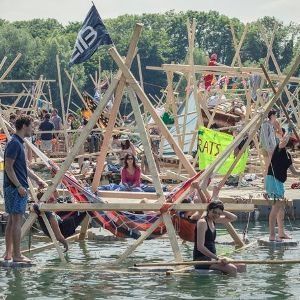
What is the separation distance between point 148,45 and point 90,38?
4742 inches

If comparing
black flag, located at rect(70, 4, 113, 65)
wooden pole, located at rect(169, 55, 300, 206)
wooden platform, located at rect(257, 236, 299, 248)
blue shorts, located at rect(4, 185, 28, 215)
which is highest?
black flag, located at rect(70, 4, 113, 65)

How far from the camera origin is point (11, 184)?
679 inches

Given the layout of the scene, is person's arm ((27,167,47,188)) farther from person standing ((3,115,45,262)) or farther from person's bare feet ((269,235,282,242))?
person's bare feet ((269,235,282,242))

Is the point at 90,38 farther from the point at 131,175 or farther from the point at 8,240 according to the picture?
the point at 131,175

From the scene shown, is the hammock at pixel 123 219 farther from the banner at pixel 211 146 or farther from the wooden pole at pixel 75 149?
the banner at pixel 211 146

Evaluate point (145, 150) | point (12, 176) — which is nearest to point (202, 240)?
point (145, 150)

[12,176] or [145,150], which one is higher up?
[145,150]

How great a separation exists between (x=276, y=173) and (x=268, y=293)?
4.94 m

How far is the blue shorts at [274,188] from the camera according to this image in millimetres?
20283

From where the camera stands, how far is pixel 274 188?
20.4 m

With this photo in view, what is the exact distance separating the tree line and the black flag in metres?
78.0

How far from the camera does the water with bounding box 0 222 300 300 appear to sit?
1562 cm

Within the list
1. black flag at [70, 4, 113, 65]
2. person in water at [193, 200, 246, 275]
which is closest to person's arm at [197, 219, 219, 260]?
person in water at [193, 200, 246, 275]

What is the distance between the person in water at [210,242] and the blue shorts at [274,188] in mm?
3122
